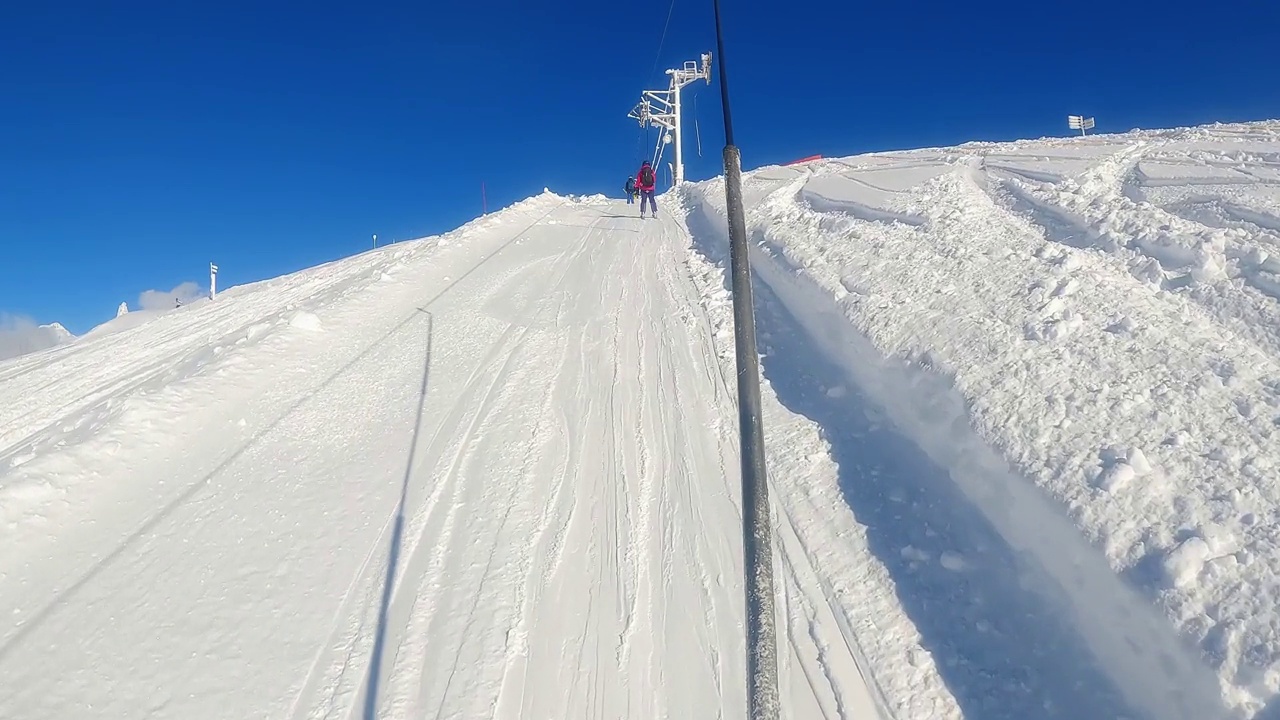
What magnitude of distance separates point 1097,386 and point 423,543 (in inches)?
210

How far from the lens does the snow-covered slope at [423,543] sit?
4.23m

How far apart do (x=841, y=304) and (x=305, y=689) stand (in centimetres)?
701

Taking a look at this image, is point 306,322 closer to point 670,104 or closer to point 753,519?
point 753,519

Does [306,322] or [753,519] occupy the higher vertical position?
[306,322]

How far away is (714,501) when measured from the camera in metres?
5.95

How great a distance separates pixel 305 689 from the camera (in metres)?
4.24

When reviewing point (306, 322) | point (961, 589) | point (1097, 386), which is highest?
point (306, 322)

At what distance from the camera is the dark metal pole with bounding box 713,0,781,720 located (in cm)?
239

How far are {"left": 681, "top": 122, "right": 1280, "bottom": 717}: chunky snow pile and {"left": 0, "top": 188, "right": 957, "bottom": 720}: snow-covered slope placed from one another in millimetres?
803

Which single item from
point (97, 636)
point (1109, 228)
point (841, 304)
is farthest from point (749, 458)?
point (1109, 228)

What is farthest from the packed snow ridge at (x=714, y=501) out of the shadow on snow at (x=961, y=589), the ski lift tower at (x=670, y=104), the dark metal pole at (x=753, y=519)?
the ski lift tower at (x=670, y=104)

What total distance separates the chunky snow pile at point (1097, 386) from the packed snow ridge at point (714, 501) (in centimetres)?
3

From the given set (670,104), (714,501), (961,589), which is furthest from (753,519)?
(670,104)

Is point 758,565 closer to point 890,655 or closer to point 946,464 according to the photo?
point 890,655
